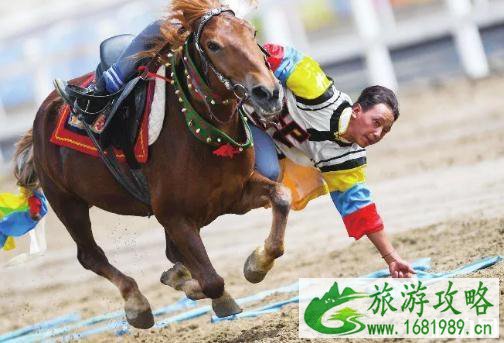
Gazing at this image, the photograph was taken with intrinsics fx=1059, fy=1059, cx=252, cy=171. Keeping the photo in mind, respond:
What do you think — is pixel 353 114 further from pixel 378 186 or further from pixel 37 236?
pixel 378 186

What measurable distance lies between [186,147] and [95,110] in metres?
0.65

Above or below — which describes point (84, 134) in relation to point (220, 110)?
below

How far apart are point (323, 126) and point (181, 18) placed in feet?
3.28

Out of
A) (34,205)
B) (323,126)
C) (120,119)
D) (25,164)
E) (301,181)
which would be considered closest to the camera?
(120,119)

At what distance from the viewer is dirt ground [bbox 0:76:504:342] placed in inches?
241

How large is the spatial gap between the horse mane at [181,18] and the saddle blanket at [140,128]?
0.60 ft

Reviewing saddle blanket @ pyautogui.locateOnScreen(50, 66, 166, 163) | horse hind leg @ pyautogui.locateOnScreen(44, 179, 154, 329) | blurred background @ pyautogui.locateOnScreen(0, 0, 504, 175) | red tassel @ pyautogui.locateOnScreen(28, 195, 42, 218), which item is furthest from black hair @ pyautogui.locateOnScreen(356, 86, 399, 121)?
blurred background @ pyautogui.locateOnScreen(0, 0, 504, 175)

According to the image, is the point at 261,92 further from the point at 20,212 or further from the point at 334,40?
the point at 334,40

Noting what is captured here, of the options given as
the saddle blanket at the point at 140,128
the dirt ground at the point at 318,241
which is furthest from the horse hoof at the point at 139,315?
the saddle blanket at the point at 140,128

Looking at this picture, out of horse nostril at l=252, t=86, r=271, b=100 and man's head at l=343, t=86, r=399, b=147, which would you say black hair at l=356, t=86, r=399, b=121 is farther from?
horse nostril at l=252, t=86, r=271, b=100

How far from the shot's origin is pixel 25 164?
6352 millimetres

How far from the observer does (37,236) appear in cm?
684

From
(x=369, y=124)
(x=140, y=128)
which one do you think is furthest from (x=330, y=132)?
(x=140, y=128)

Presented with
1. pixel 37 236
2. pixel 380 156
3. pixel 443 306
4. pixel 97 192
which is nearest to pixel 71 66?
pixel 380 156
